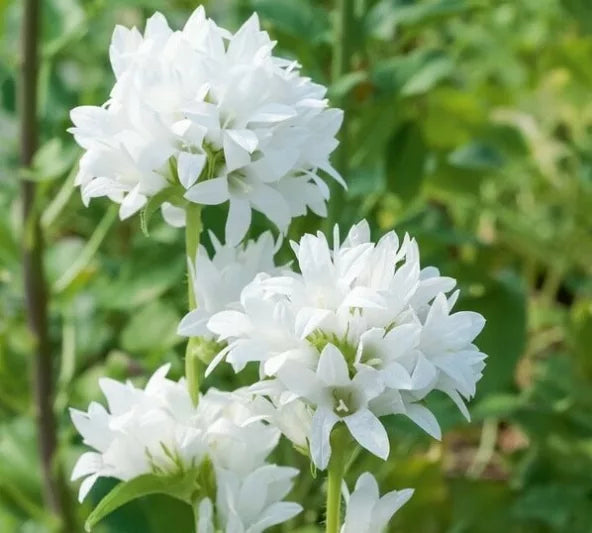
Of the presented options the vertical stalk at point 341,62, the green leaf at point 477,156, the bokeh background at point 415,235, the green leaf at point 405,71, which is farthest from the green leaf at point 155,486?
the green leaf at point 477,156

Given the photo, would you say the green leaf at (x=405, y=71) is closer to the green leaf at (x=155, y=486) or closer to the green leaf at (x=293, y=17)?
the green leaf at (x=293, y=17)

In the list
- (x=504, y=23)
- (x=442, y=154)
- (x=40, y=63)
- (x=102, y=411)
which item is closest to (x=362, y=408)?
(x=102, y=411)

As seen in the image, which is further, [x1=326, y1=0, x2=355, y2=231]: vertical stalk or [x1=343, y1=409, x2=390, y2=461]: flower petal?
[x1=326, y1=0, x2=355, y2=231]: vertical stalk

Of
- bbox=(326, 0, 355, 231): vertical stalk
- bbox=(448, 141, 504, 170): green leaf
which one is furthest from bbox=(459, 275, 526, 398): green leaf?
bbox=(326, 0, 355, 231): vertical stalk

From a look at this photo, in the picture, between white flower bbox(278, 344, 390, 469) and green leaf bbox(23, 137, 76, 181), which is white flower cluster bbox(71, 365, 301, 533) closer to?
white flower bbox(278, 344, 390, 469)

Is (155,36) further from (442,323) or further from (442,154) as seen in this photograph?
(442,154)

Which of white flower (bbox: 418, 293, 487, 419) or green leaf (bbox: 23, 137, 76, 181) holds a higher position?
white flower (bbox: 418, 293, 487, 419)
